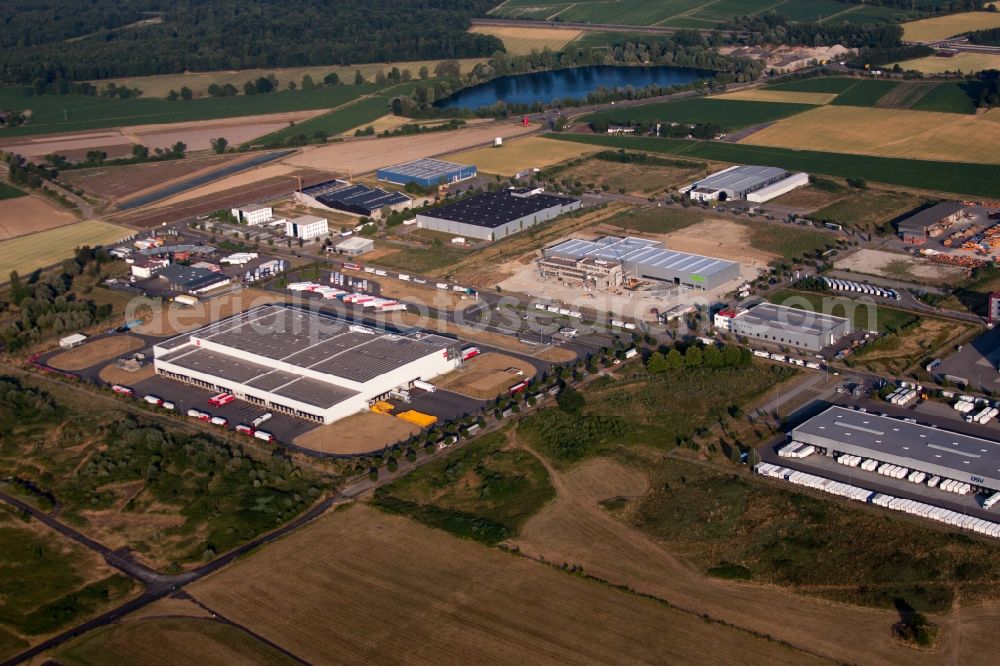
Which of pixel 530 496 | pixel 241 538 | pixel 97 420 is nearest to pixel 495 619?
pixel 530 496

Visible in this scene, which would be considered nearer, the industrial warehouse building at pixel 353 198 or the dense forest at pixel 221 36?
the industrial warehouse building at pixel 353 198

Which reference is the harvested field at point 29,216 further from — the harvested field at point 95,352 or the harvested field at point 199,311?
the harvested field at point 95,352

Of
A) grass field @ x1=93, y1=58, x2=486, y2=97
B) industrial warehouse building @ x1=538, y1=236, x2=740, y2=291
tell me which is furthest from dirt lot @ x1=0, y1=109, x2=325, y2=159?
industrial warehouse building @ x1=538, y1=236, x2=740, y2=291

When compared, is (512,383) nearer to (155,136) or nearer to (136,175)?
(136,175)

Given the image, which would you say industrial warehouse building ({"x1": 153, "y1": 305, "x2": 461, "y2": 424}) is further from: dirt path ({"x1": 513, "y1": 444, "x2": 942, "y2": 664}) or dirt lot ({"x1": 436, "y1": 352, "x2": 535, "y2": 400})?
dirt path ({"x1": 513, "y1": 444, "x2": 942, "y2": 664})

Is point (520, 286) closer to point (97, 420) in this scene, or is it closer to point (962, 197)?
point (97, 420)

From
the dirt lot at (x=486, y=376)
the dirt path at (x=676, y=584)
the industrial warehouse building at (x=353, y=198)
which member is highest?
the industrial warehouse building at (x=353, y=198)

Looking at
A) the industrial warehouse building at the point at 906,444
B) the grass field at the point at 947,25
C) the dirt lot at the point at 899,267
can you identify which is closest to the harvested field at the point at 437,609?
the industrial warehouse building at the point at 906,444
